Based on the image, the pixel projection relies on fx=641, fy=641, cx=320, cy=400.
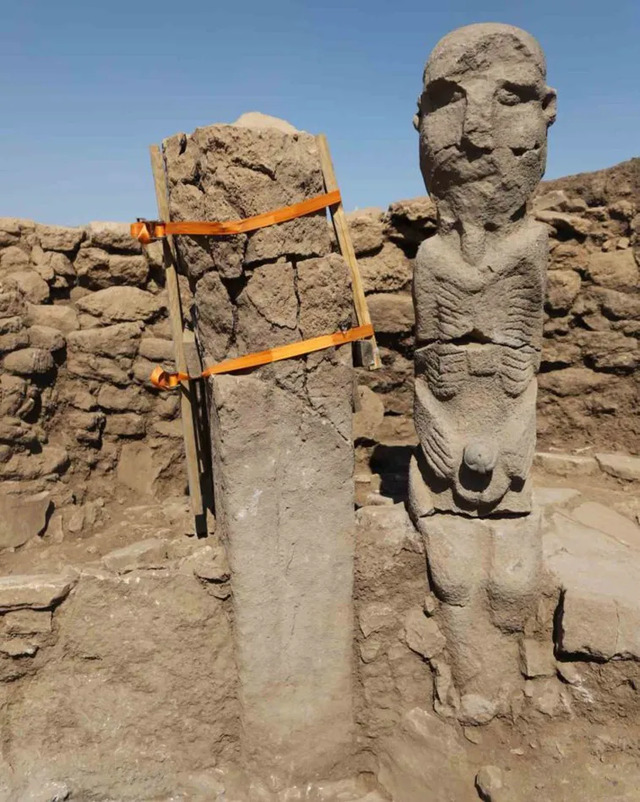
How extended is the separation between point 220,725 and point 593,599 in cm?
183

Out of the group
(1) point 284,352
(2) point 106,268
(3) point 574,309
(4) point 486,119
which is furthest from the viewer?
(3) point 574,309

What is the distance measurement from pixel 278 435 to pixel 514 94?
1.70 m

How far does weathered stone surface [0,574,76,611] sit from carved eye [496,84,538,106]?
2792mm

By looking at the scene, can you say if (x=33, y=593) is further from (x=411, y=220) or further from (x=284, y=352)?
(x=411, y=220)

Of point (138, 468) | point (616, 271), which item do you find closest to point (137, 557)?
point (138, 468)

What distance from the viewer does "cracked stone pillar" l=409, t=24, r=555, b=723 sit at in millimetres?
2598

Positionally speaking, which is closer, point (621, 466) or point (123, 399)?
point (123, 399)

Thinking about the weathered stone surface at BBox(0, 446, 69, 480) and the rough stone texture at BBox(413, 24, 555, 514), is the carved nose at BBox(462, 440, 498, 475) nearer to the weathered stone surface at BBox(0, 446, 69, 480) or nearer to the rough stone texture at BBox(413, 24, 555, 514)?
the rough stone texture at BBox(413, 24, 555, 514)

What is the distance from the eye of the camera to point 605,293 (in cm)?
481

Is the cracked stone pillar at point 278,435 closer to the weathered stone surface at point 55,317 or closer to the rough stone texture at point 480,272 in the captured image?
the rough stone texture at point 480,272

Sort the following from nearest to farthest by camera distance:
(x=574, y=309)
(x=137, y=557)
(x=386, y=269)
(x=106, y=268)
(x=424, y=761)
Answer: (x=424, y=761), (x=137, y=557), (x=106, y=268), (x=386, y=269), (x=574, y=309)

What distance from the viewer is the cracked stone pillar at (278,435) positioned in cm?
262

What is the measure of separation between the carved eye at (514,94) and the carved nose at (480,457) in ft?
4.63

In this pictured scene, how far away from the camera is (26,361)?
407 centimetres
